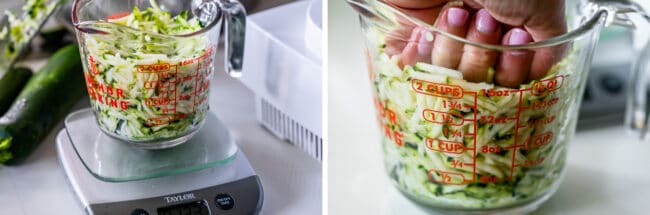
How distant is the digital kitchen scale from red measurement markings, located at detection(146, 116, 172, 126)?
5cm

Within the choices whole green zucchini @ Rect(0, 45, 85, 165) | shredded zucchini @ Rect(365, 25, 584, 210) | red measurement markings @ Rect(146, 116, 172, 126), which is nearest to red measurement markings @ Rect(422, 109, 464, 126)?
shredded zucchini @ Rect(365, 25, 584, 210)

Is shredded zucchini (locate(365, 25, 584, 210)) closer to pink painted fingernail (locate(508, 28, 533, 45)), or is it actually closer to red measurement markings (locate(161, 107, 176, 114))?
pink painted fingernail (locate(508, 28, 533, 45))

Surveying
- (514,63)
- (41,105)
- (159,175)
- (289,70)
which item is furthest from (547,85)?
(41,105)

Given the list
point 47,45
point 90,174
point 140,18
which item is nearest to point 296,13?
point 140,18

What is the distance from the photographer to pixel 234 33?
2.89ft

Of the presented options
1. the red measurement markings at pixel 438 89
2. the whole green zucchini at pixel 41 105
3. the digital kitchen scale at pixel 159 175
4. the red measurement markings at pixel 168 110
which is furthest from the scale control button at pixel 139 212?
the red measurement markings at pixel 438 89

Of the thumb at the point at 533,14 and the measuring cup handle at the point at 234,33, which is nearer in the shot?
the thumb at the point at 533,14

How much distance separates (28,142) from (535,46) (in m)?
0.61

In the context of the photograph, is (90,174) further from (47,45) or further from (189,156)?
(47,45)

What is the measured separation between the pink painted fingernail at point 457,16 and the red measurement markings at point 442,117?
8cm

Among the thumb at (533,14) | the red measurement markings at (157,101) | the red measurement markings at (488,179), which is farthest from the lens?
the red measurement markings at (157,101)

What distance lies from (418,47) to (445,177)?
0.45 ft

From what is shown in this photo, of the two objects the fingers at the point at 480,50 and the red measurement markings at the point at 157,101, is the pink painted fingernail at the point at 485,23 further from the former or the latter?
the red measurement markings at the point at 157,101

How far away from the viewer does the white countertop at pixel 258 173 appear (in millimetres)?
872
